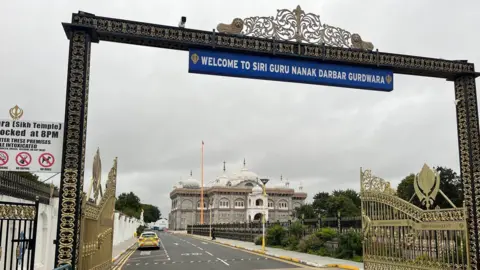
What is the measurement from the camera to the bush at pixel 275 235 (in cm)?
3366

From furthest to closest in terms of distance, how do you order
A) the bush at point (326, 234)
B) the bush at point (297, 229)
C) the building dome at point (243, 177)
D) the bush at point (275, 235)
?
the building dome at point (243, 177), the bush at point (275, 235), the bush at point (297, 229), the bush at point (326, 234)

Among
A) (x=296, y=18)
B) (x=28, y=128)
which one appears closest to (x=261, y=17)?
(x=296, y=18)

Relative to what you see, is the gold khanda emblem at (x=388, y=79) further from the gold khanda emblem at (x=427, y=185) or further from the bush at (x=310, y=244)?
the bush at (x=310, y=244)

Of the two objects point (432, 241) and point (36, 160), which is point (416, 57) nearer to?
point (432, 241)

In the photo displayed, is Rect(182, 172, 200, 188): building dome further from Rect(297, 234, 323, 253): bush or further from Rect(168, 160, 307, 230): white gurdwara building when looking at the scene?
Rect(297, 234, 323, 253): bush

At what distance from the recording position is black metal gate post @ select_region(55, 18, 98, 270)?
336 inches

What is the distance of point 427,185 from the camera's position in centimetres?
1070

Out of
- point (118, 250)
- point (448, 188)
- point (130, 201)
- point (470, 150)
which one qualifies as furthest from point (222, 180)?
point (470, 150)

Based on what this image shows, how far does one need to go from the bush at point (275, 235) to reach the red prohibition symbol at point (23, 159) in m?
26.5

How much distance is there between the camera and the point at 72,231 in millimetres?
8586

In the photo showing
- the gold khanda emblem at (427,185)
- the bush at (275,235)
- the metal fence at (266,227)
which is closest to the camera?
the gold khanda emblem at (427,185)

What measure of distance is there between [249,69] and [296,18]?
183 cm

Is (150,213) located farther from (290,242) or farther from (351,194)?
(290,242)

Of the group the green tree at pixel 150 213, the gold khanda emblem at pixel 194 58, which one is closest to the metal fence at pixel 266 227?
the gold khanda emblem at pixel 194 58
